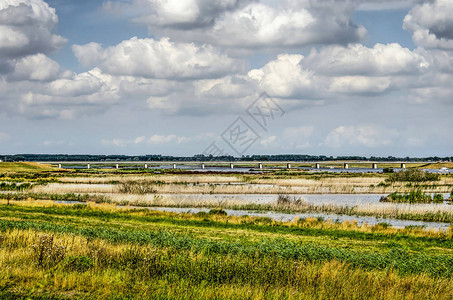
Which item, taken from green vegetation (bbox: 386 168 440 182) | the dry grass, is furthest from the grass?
green vegetation (bbox: 386 168 440 182)

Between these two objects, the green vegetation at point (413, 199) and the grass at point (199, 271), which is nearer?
the grass at point (199, 271)

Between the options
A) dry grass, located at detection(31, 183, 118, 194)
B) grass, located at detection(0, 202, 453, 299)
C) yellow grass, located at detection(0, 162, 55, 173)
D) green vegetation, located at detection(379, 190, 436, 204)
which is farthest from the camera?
yellow grass, located at detection(0, 162, 55, 173)

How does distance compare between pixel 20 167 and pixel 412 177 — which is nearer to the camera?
pixel 412 177

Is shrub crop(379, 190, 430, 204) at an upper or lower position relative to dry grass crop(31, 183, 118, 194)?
lower

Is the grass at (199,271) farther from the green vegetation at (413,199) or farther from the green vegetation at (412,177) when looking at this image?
the green vegetation at (412,177)

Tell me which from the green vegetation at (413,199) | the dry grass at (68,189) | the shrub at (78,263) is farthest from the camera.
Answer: the dry grass at (68,189)

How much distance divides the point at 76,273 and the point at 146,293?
107 inches

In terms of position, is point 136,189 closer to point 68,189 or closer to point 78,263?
point 68,189

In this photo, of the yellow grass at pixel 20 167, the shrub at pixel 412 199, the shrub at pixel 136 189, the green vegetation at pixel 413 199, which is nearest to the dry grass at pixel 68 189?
the shrub at pixel 136 189

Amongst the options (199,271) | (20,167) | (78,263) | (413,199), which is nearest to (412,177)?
(413,199)

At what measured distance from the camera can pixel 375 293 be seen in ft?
41.2

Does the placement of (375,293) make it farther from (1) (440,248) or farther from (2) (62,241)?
(1) (440,248)

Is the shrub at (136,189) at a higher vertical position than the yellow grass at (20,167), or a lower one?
lower

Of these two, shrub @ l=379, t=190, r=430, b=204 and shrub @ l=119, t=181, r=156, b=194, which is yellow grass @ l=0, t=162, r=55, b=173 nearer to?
shrub @ l=119, t=181, r=156, b=194
